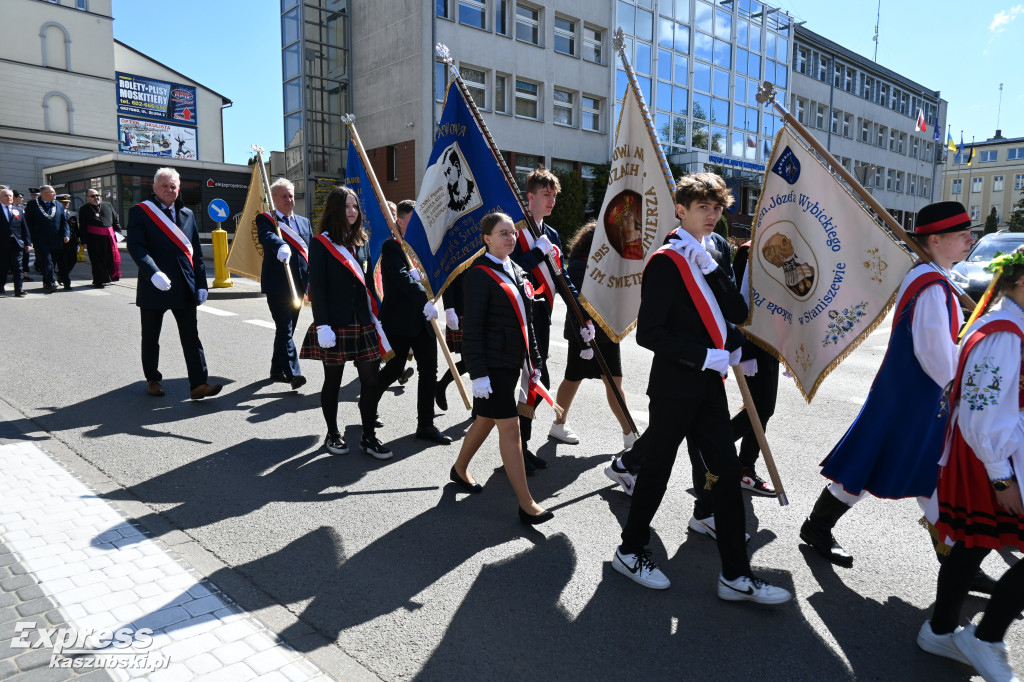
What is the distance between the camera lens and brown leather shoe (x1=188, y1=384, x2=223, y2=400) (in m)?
6.65

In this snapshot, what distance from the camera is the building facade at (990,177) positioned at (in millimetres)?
82625

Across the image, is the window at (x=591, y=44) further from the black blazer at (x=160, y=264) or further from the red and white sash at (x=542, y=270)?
the red and white sash at (x=542, y=270)

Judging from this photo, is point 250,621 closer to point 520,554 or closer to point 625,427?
point 520,554

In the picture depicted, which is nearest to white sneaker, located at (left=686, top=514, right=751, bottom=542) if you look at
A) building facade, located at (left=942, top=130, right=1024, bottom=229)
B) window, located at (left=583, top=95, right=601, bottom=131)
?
window, located at (left=583, top=95, right=601, bottom=131)

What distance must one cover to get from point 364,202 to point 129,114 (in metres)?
44.9

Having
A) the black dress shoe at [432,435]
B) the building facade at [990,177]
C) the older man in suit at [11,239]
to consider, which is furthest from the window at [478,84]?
the building facade at [990,177]

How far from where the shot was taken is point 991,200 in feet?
278

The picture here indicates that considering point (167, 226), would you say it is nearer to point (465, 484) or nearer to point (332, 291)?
point (332, 291)

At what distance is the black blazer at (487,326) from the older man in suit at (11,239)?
12.6 meters

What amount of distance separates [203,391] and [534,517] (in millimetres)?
3989

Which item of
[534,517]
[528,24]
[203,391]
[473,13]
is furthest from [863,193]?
[528,24]

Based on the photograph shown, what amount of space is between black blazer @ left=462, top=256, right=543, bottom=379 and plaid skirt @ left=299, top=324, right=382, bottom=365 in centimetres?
151

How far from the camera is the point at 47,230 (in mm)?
13961

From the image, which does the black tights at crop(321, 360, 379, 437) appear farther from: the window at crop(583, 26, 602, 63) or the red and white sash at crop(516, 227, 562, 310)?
the window at crop(583, 26, 602, 63)
